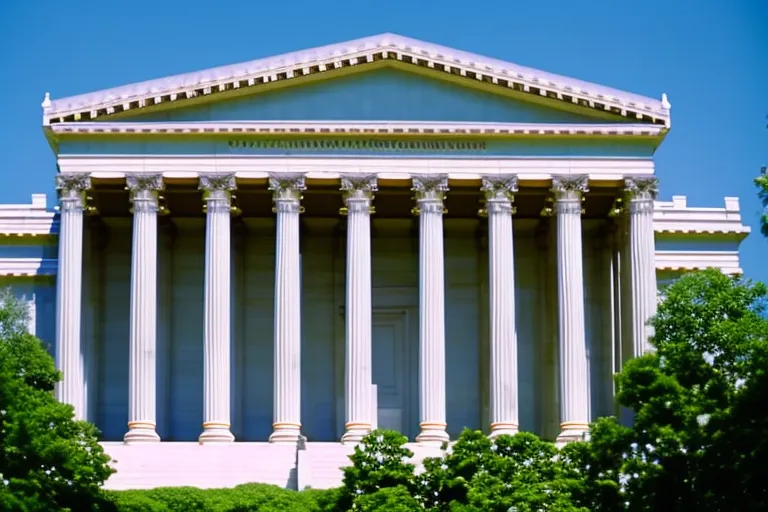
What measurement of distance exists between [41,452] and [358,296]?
2577 cm

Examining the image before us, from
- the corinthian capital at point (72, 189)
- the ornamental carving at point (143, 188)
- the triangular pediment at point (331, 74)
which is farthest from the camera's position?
the ornamental carving at point (143, 188)

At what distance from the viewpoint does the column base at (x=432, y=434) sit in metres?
102

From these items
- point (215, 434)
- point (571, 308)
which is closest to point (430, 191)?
Result: point (571, 308)

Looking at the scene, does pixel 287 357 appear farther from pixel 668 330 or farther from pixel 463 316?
pixel 668 330

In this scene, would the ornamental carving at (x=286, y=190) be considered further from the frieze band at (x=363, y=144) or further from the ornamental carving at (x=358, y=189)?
the ornamental carving at (x=358, y=189)

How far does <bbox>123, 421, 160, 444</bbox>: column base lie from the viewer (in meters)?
101

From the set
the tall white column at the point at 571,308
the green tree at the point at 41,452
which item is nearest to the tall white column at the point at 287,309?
the tall white column at the point at 571,308

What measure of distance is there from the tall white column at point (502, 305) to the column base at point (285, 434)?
9270 mm

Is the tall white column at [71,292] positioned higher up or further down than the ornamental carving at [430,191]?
further down

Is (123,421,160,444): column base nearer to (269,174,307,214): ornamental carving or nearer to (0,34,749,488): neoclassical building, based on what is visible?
(0,34,749,488): neoclassical building

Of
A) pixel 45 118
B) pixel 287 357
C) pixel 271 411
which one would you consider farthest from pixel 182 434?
pixel 45 118

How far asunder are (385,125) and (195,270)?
15784mm

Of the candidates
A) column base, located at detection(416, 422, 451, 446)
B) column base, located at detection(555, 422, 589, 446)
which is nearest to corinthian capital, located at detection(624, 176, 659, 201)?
column base, located at detection(555, 422, 589, 446)

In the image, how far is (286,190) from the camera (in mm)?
103812
